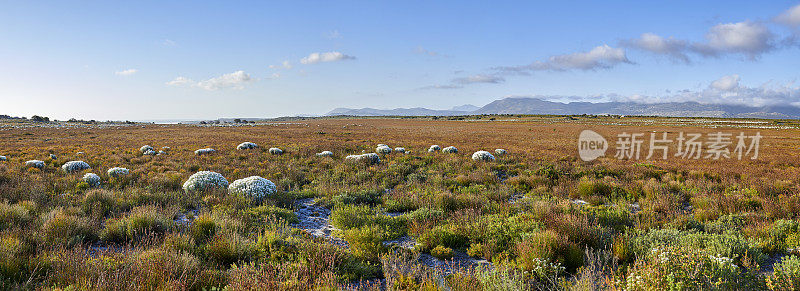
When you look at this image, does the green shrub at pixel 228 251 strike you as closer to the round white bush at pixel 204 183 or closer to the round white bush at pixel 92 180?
the round white bush at pixel 204 183

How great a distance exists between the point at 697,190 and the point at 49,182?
1871cm

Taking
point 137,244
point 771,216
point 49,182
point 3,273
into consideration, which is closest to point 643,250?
point 771,216

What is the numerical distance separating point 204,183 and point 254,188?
1.89 m

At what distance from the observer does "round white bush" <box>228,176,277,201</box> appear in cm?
852

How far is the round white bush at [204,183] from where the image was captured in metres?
9.27

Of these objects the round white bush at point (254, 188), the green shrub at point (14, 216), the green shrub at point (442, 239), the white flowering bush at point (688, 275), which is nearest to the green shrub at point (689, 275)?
the white flowering bush at point (688, 275)

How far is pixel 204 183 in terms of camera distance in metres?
9.52

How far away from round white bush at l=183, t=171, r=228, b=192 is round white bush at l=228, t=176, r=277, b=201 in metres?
0.64

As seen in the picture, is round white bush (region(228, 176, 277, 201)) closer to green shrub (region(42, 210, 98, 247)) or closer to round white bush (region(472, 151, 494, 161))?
green shrub (region(42, 210, 98, 247))

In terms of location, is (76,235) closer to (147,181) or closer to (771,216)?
(147,181)

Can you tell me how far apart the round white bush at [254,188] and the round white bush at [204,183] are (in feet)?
2.08
